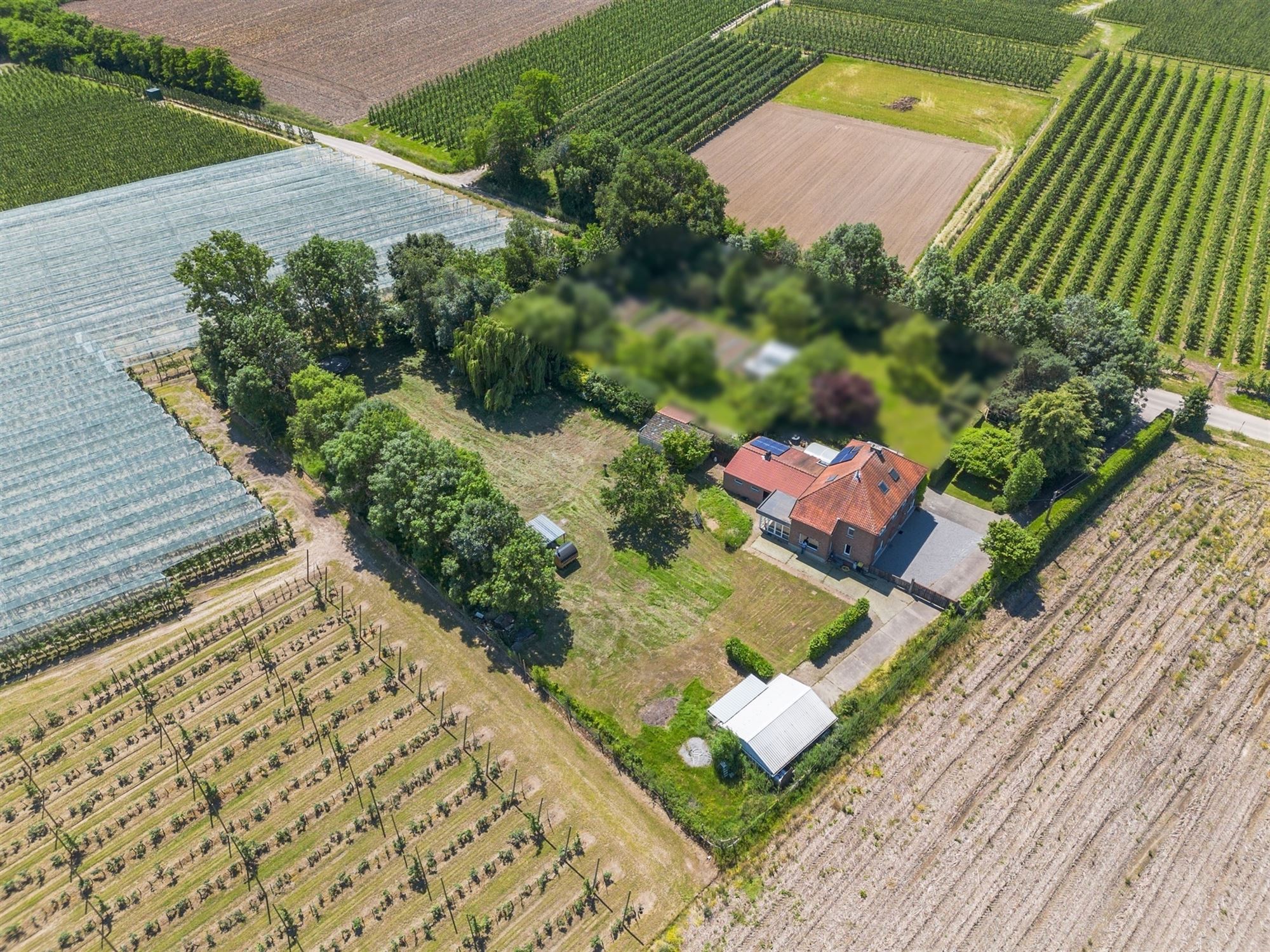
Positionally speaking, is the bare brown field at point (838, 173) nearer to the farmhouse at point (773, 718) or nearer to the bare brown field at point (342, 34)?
the bare brown field at point (342, 34)

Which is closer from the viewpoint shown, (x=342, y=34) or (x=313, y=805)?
(x=313, y=805)

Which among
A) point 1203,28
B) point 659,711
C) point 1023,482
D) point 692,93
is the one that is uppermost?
point 1203,28

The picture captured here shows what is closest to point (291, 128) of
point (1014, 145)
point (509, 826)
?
point (1014, 145)

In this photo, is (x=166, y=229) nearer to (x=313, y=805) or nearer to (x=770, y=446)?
(x=770, y=446)

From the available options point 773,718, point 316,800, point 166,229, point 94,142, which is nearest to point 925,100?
point 166,229

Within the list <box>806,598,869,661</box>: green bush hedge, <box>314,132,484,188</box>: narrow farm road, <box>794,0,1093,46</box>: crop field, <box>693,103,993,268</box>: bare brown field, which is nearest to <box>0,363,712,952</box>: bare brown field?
<box>806,598,869,661</box>: green bush hedge

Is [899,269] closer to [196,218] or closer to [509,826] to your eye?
[509,826]
